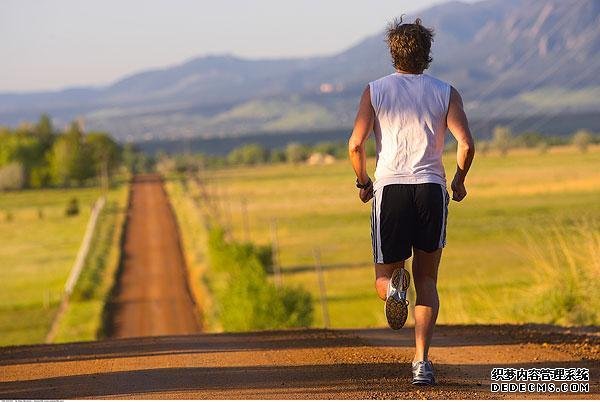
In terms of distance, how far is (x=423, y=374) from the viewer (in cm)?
816

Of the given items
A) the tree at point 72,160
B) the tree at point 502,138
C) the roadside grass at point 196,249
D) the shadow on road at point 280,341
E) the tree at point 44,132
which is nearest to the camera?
the shadow on road at point 280,341

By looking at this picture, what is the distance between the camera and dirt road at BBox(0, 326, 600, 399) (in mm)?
8312

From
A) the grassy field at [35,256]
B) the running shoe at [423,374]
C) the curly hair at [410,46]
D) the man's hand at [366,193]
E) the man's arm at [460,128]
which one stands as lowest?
the grassy field at [35,256]

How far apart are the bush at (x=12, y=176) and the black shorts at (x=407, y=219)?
157m

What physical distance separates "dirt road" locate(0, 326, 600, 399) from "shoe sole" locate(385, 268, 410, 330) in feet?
1.38

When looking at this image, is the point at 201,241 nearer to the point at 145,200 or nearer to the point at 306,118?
the point at 306,118

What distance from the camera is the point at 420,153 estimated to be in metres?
8.05

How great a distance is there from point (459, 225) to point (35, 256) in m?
25.9

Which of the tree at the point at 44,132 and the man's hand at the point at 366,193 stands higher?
the tree at the point at 44,132

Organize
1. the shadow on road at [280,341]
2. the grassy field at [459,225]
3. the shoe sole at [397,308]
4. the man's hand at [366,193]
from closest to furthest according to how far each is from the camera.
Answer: the shoe sole at [397,308] → the man's hand at [366,193] → the shadow on road at [280,341] → the grassy field at [459,225]

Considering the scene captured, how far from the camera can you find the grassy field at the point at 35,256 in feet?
154

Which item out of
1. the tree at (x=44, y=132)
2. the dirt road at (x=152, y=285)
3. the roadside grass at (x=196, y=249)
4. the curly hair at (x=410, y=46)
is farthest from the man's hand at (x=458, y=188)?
the tree at (x=44, y=132)

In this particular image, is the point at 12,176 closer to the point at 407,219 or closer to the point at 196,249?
the point at 196,249

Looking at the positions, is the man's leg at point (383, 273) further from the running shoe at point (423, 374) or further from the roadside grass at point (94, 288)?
the roadside grass at point (94, 288)
